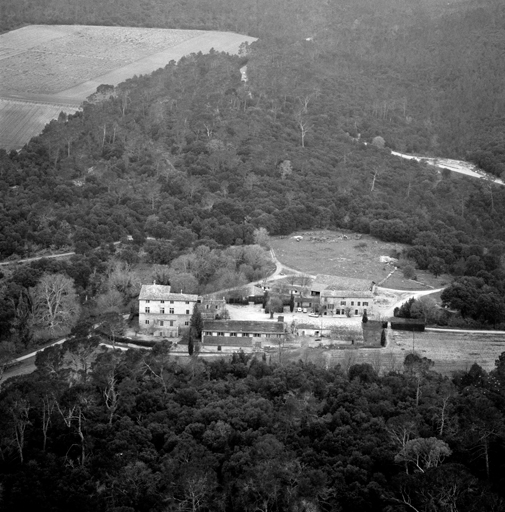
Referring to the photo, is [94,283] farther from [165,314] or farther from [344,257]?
[344,257]

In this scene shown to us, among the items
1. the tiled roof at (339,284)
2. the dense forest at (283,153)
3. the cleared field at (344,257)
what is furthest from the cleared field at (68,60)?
the tiled roof at (339,284)

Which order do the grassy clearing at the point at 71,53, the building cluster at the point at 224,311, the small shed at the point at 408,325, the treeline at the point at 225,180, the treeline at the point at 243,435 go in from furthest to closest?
the grassy clearing at the point at 71,53, the treeline at the point at 225,180, the small shed at the point at 408,325, the building cluster at the point at 224,311, the treeline at the point at 243,435

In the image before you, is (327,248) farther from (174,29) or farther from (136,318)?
(174,29)

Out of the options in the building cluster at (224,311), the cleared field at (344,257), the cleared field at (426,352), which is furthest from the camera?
the cleared field at (344,257)

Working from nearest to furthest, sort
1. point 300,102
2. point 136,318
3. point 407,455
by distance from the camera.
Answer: point 407,455 → point 136,318 → point 300,102

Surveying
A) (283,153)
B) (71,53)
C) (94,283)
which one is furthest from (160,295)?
(71,53)

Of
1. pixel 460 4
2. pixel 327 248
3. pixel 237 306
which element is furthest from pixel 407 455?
pixel 460 4

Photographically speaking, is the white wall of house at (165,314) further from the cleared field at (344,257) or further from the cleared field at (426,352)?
the cleared field at (344,257)
